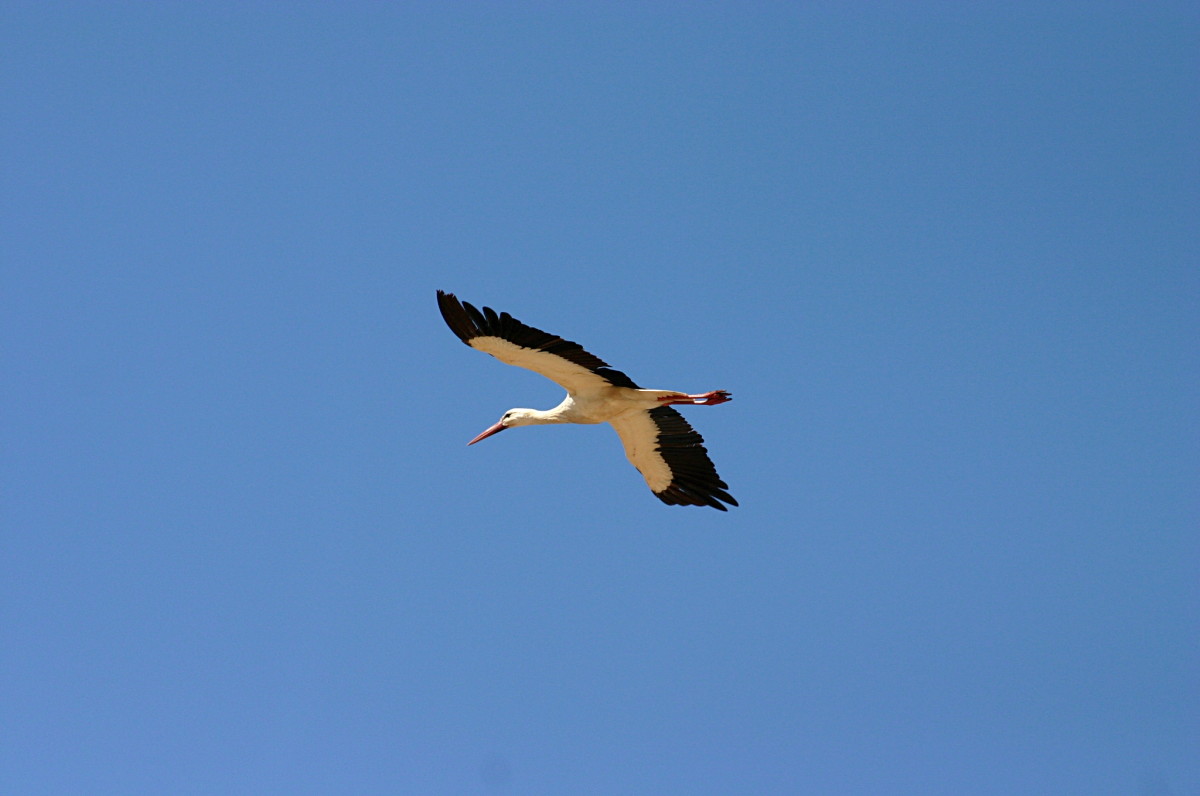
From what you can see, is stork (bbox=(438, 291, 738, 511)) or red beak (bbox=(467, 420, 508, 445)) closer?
stork (bbox=(438, 291, 738, 511))

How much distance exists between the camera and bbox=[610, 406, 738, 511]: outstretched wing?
55.0ft

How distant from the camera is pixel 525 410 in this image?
1686 centimetres

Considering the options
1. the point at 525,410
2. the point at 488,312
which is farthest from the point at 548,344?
the point at 525,410

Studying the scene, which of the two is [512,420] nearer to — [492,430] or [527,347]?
[492,430]

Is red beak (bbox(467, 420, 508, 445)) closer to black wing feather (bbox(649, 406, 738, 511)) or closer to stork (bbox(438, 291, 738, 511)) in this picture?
stork (bbox(438, 291, 738, 511))

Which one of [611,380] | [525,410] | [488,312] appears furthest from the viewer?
[525,410]

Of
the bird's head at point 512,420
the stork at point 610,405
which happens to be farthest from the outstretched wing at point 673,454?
the bird's head at point 512,420

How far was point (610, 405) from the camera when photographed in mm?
16062

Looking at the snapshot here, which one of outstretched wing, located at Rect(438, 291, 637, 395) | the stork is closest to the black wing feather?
the stork

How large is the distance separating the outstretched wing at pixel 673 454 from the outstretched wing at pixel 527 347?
1.18 meters

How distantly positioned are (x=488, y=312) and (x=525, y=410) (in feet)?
10.1

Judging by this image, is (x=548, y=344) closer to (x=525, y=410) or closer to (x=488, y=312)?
(x=488, y=312)

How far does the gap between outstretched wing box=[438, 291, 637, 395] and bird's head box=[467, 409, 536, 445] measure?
1.07 m

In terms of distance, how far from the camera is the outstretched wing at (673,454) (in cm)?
1677
